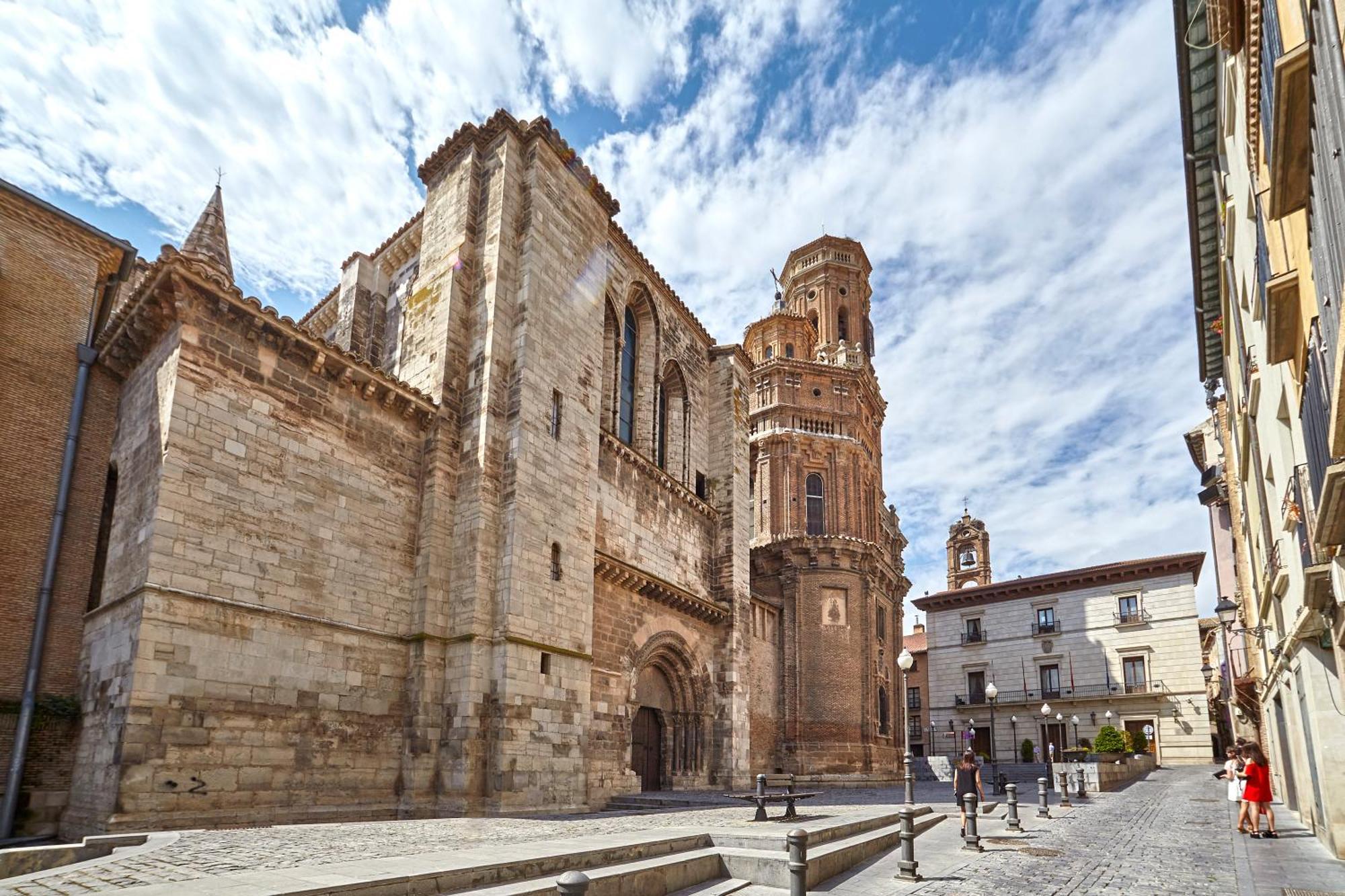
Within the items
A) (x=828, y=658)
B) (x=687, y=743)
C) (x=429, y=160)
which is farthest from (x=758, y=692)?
(x=429, y=160)

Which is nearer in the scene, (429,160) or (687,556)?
(429,160)

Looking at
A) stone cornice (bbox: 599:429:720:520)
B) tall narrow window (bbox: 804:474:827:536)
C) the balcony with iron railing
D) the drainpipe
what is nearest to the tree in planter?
the balcony with iron railing

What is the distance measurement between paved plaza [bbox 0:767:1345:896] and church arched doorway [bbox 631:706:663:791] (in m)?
4.75

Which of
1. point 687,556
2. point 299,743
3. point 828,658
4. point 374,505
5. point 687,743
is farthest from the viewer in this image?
point 828,658

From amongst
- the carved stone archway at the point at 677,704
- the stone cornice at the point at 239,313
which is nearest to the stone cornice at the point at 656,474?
the carved stone archway at the point at 677,704

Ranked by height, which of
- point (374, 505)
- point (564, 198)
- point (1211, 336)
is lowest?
point (374, 505)

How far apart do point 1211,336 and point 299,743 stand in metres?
24.0

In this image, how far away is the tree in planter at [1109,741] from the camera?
32.4 metres

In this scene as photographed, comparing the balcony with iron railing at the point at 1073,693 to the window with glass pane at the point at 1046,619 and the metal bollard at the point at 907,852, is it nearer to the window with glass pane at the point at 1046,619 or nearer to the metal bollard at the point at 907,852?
the window with glass pane at the point at 1046,619

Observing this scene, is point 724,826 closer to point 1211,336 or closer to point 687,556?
point 687,556

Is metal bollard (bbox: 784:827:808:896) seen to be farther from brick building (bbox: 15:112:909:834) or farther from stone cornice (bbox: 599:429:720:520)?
stone cornice (bbox: 599:429:720:520)

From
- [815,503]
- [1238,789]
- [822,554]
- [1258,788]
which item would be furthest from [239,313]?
[815,503]

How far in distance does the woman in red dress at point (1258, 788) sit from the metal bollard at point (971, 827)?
4.77 metres

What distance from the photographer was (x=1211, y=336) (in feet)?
74.1
